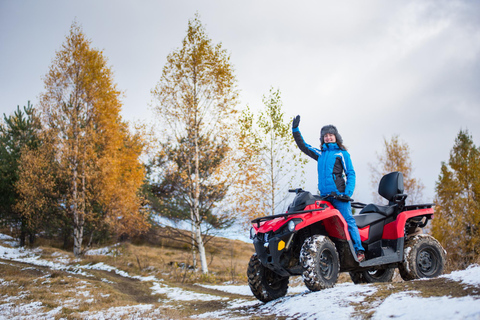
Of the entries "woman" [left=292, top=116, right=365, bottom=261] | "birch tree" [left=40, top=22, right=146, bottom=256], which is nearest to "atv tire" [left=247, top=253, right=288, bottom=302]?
"woman" [left=292, top=116, right=365, bottom=261]

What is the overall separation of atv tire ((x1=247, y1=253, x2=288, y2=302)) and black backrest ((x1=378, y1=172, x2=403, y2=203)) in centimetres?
240

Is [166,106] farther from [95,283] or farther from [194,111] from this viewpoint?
[95,283]

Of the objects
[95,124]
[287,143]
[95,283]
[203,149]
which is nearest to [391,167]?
[287,143]

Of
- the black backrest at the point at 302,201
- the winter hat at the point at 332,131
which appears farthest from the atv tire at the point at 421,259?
the winter hat at the point at 332,131

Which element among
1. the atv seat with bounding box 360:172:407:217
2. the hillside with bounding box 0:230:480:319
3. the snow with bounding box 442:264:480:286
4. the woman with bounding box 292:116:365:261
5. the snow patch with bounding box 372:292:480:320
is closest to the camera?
the snow patch with bounding box 372:292:480:320

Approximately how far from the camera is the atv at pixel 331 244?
476 centimetres

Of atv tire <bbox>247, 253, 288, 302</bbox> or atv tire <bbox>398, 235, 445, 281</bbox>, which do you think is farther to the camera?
atv tire <bbox>398, 235, 445, 281</bbox>

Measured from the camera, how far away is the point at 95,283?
32.7 feet

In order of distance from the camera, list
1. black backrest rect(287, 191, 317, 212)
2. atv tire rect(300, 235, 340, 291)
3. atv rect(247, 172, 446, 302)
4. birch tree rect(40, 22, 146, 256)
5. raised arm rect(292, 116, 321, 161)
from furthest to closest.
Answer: birch tree rect(40, 22, 146, 256) → raised arm rect(292, 116, 321, 161) → black backrest rect(287, 191, 317, 212) → atv rect(247, 172, 446, 302) → atv tire rect(300, 235, 340, 291)

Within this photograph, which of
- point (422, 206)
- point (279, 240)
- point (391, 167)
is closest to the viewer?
point (279, 240)

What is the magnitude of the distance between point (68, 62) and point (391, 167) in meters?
22.9

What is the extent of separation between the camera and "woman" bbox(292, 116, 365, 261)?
5.25 meters

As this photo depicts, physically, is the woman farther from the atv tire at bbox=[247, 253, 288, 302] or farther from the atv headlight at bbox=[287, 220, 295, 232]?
the atv tire at bbox=[247, 253, 288, 302]

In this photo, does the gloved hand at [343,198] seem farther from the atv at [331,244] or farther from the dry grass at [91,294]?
the dry grass at [91,294]
